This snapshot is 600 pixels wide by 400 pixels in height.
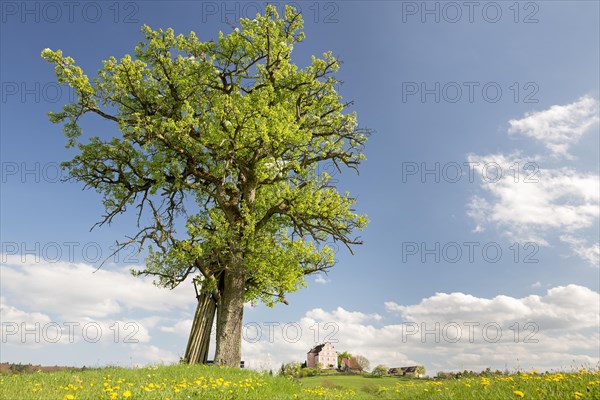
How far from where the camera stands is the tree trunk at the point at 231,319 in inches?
837

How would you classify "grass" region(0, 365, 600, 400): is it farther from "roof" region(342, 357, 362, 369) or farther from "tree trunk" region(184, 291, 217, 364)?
"roof" region(342, 357, 362, 369)

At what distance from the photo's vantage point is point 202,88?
22.9 metres

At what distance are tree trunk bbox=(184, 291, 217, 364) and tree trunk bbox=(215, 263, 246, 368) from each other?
0.82 m

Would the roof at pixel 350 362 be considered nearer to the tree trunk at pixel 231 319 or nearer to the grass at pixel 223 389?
the tree trunk at pixel 231 319

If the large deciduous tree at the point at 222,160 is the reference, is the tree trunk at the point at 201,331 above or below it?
below

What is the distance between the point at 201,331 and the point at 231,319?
6.99 feet

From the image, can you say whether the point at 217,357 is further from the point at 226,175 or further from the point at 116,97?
the point at 116,97

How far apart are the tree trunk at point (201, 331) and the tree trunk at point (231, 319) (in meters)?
0.82

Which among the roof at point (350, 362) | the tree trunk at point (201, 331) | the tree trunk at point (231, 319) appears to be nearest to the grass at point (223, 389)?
the tree trunk at point (231, 319)

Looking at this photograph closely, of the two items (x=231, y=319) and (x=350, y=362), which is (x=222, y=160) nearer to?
(x=231, y=319)

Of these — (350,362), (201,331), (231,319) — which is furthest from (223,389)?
(350,362)

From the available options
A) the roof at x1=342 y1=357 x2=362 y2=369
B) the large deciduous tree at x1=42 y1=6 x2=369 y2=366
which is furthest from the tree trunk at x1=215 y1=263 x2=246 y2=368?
the roof at x1=342 y1=357 x2=362 y2=369

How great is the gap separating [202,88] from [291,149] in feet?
17.8

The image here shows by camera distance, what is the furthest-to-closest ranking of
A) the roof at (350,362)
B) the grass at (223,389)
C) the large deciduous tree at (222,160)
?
the roof at (350,362)
the large deciduous tree at (222,160)
the grass at (223,389)
